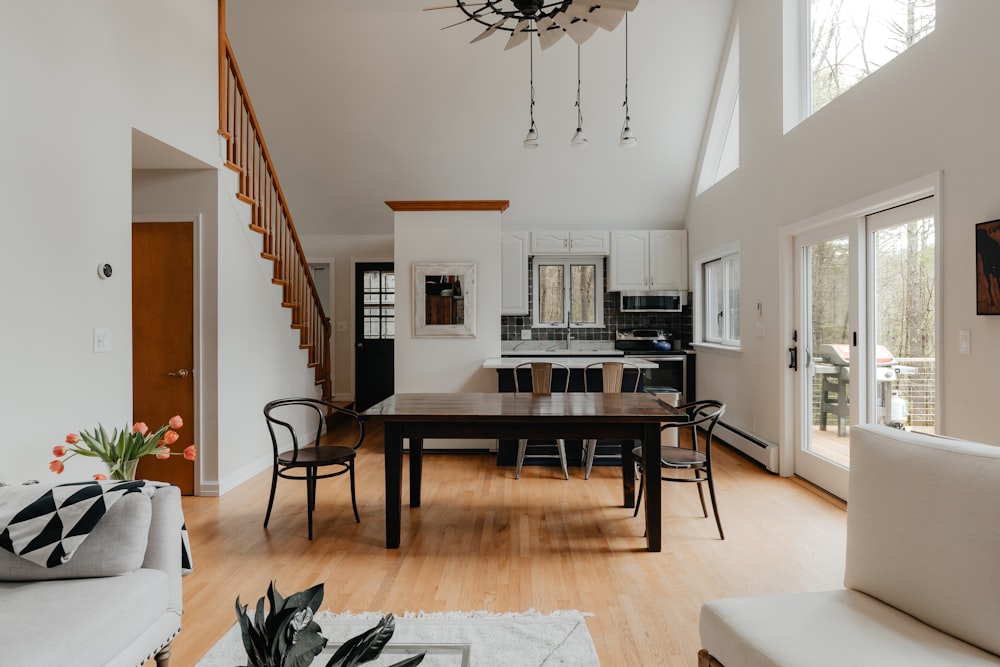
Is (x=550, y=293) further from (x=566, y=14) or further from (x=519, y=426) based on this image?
(x=566, y=14)

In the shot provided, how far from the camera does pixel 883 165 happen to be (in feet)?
10.9

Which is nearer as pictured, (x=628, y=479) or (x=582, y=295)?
(x=628, y=479)

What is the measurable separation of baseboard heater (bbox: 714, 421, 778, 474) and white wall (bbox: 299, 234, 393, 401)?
4.53m

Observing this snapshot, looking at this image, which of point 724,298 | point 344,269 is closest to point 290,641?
point 724,298

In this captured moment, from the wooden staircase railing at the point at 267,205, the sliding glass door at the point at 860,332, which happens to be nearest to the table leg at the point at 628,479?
the sliding glass door at the point at 860,332

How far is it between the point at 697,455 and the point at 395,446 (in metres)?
1.74

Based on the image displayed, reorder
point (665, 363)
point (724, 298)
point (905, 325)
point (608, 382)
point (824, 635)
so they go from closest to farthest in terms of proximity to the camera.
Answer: point (824, 635) < point (905, 325) < point (608, 382) < point (724, 298) < point (665, 363)

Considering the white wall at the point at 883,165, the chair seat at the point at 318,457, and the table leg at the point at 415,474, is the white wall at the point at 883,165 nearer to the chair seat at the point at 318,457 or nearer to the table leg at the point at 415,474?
the table leg at the point at 415,474

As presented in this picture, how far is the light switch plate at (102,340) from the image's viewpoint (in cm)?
293

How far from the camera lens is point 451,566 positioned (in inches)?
118

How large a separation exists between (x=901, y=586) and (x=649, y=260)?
5.88m

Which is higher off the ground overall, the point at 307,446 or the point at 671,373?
the point at 671,373

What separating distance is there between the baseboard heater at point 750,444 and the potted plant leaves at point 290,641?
13.8ft

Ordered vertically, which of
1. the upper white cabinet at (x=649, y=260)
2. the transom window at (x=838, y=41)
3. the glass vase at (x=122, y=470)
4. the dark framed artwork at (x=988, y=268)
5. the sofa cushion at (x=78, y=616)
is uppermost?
the transom window at (x=838, y=41)
